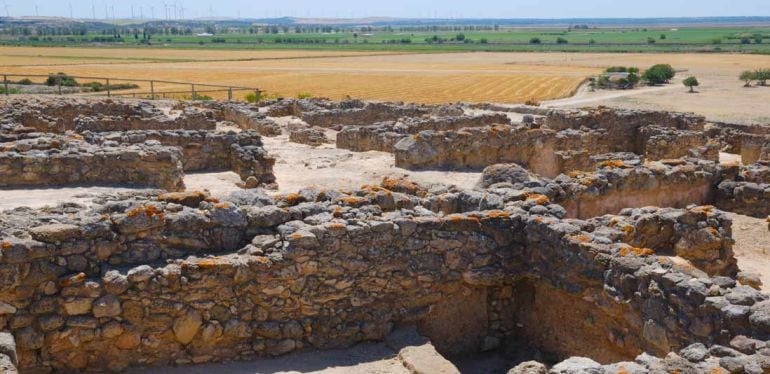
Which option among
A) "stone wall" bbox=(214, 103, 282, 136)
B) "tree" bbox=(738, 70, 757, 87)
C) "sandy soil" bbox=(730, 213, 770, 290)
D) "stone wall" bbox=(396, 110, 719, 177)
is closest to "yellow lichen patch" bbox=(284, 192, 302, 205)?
"sandy soil" bbox=(730, 213, 770, 290)

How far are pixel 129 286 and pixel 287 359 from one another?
1940 millimetres

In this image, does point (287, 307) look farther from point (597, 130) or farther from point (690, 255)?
point (597, 130)

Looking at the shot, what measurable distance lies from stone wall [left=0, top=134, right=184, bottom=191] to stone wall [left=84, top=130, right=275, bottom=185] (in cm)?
231

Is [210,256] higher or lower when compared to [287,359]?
higher

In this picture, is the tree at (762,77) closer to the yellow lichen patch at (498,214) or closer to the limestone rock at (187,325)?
the yellow lichen patch at (498,214)

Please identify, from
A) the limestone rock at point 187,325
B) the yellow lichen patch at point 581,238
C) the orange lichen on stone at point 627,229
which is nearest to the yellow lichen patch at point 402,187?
the orange lichen on stone at point 627,229

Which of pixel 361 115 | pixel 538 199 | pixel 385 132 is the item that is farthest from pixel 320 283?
pixel 361 115

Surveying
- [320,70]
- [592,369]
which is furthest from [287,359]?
[320,70]

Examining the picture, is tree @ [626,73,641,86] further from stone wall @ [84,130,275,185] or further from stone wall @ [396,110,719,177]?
stone wall @ [84,130,275,185]

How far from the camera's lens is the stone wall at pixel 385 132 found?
22.0m

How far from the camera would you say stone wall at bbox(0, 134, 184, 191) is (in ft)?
49.3

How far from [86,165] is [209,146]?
4427mm

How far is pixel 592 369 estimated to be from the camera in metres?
6.58

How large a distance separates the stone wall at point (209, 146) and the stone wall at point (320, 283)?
8727 millimetres
